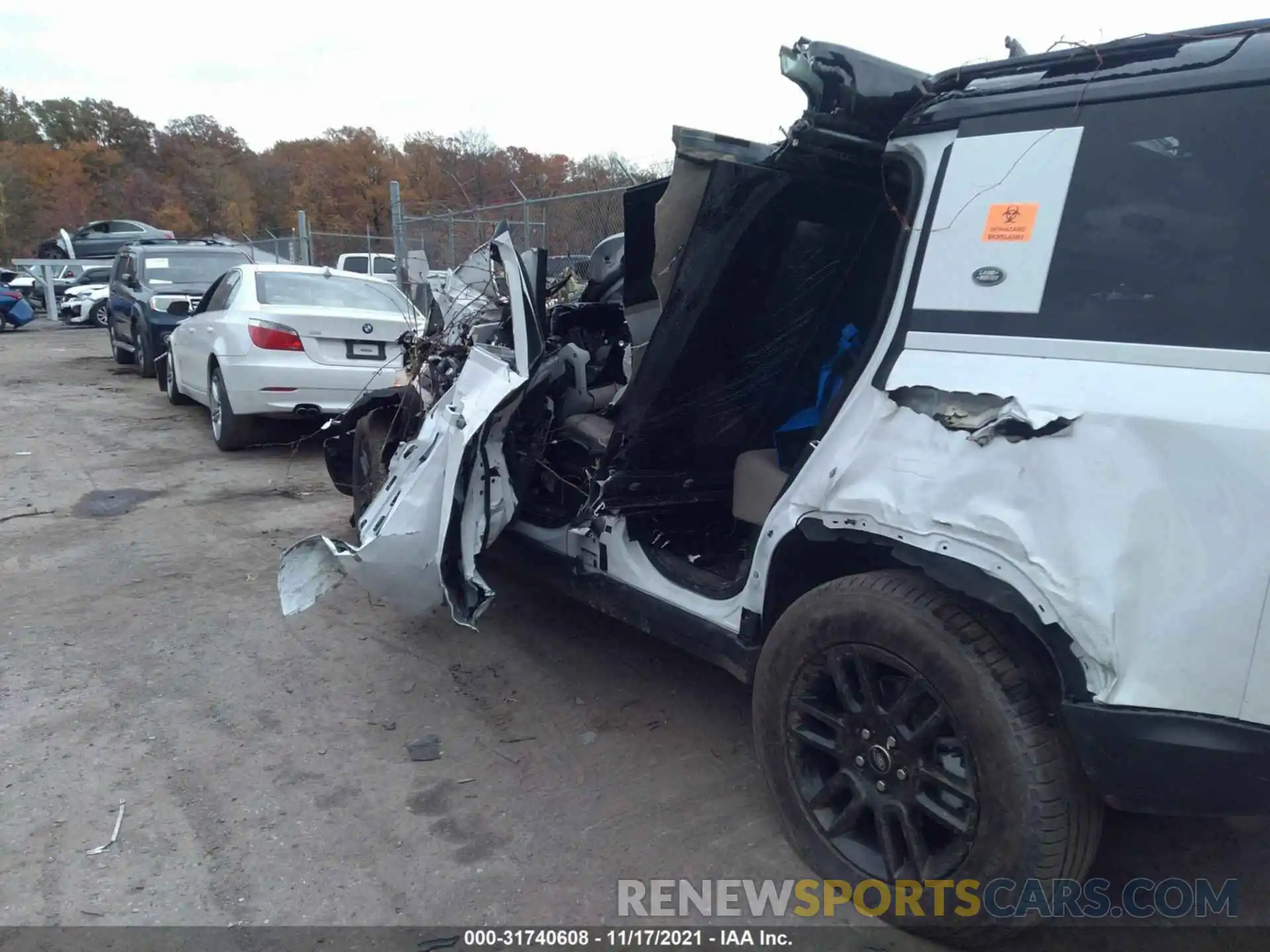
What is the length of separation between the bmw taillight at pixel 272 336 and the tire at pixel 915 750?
6.07 meters

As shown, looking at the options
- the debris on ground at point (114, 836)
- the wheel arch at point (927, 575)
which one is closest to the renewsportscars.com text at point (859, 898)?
the wheel arch at point (927, 575)

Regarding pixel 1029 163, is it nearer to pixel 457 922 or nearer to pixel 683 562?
pixel 683 562

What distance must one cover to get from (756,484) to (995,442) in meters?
1.46

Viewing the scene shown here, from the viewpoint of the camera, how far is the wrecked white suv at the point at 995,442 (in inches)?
74.7

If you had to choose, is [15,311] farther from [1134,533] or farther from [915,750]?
[1134,533]

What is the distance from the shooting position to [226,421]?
807 cm

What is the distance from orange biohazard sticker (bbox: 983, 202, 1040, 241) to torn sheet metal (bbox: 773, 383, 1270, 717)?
357 mm

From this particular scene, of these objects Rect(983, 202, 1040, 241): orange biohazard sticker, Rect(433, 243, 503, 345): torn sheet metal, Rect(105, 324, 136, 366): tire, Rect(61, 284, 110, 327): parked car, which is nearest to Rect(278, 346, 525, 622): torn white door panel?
Rect(433, 243, 503, 345): torn sheet metal

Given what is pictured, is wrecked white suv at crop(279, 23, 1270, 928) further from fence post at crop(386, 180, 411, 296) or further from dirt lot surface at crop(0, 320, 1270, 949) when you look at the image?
fence post at crop(386, 180, 411, 296)

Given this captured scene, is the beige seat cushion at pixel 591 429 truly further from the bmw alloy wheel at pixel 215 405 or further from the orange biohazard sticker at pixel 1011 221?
the bmw alloy wheel at pixel 215 405

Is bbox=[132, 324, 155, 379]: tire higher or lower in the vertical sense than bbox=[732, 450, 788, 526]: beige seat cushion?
lower

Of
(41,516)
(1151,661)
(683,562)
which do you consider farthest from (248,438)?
(1151,661)

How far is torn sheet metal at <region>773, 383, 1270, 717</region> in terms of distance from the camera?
183cm

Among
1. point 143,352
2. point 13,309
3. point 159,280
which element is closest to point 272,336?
point 159,280
